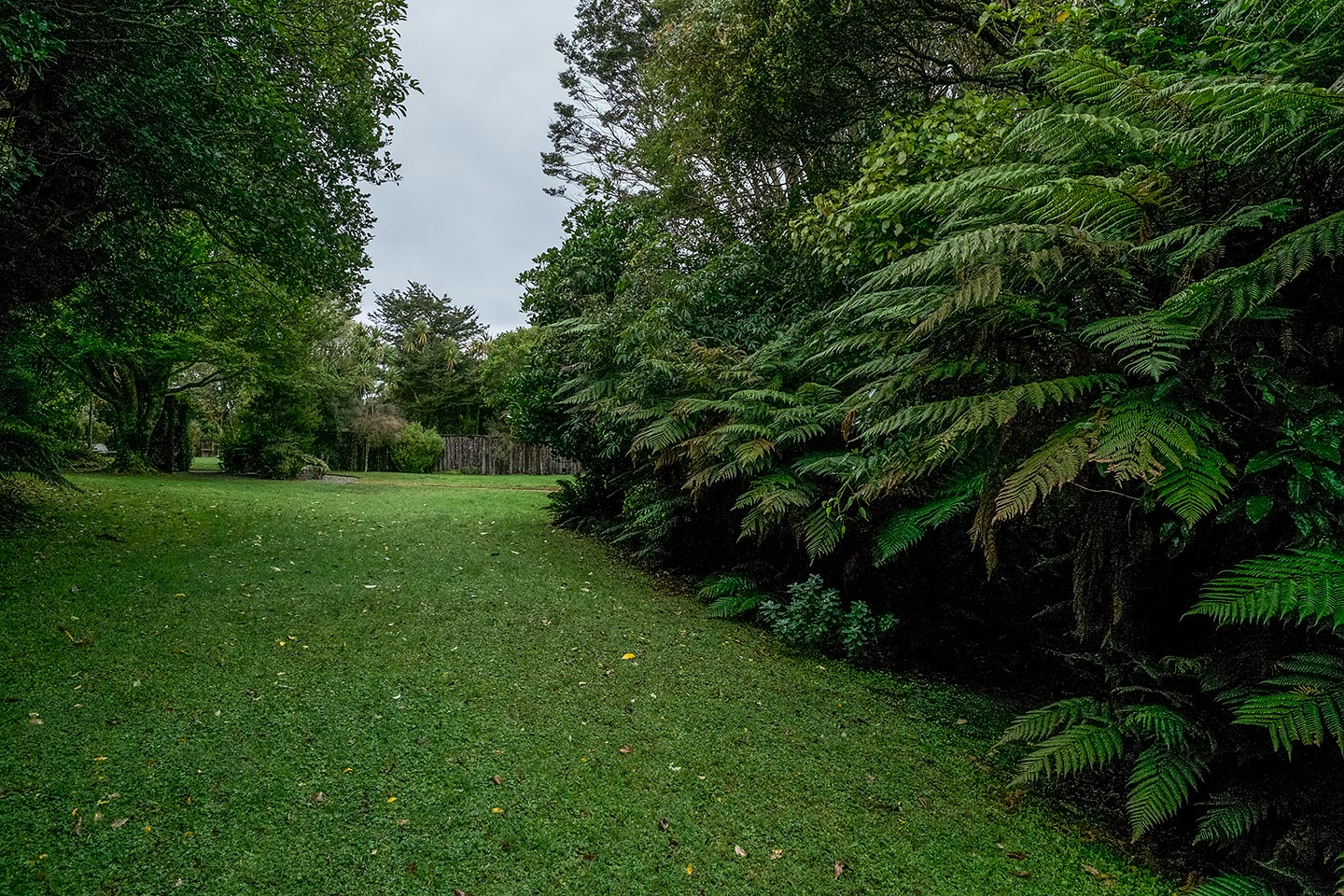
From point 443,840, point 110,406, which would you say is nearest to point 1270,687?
point 443,840

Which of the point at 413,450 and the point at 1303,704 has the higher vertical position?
the point at 413,450

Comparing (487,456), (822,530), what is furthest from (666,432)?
(487,456)

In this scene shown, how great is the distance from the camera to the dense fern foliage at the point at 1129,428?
4.85 ft

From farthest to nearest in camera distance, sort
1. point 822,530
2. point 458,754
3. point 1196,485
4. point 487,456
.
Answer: point 487,456 → point 822,530 → point 458,754 → point 1196,485

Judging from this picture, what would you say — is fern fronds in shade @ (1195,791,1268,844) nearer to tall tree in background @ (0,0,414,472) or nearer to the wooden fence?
tall tree in background @ (0,0,414,472)

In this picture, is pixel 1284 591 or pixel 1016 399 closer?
pixel 1284 591

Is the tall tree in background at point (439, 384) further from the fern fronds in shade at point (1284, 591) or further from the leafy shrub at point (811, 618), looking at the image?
the fern fronds in shade at point (1284, 591)

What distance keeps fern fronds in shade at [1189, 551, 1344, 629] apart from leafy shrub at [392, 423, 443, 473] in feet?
68.9

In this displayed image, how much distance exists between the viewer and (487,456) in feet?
70.5

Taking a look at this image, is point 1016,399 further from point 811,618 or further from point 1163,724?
point 811,618

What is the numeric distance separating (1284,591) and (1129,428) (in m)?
0.49

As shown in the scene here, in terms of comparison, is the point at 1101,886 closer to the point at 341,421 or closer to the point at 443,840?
the point at 443,840

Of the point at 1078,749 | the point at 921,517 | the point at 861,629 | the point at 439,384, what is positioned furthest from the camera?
the point at 439,384

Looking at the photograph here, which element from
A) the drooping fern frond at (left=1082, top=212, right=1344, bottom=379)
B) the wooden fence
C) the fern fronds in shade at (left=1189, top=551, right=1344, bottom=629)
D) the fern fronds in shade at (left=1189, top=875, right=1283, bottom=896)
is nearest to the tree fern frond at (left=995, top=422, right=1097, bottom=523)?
the drooping fern frond at (left=1082, top=212, right=1344, bottom=379)
